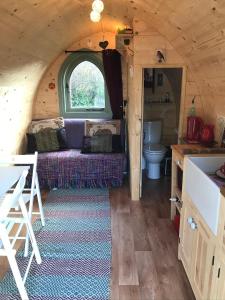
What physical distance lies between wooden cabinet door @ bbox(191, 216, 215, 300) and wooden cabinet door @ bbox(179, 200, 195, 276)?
0.24ft

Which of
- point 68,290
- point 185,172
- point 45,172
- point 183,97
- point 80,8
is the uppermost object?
point 80,8

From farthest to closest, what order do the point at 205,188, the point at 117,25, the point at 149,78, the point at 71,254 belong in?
the point at 149,78 → the point at 117,25 → the point at 71,254 → the point at 205,188

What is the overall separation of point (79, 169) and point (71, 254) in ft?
4.70

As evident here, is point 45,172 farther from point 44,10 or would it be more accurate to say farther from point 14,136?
point 44,10

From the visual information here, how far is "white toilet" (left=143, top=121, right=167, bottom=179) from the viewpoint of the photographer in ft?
12.3

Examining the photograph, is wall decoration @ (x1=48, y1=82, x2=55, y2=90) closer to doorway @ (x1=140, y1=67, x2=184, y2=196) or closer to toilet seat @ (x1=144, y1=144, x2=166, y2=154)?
doorway @ (x1=140, y1=67, x2=184, y2=196)

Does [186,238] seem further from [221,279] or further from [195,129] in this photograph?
[195,129]

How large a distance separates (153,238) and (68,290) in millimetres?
956

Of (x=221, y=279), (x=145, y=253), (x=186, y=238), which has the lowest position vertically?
(x=145, y=253)

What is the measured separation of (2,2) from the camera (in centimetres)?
155

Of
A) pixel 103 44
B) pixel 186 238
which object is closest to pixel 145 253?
pixel 186 238

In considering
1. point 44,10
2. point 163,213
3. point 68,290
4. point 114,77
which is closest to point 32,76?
point 114,77

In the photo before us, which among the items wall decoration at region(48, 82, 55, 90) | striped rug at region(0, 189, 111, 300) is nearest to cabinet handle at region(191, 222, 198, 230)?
striped rug at region(0, 189, 111, 300)

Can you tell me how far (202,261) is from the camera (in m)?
1.58
